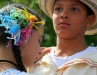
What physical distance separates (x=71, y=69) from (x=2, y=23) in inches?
30.4

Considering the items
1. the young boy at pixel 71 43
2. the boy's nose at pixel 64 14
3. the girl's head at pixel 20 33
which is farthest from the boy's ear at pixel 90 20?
the girl's head at pixel 20 33

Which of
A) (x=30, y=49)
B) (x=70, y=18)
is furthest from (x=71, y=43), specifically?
(x=30, y=49)

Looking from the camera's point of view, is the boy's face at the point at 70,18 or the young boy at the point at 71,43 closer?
the young boy at the point at 71,43

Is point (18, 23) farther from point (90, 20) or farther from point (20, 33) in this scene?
point (90, 20)

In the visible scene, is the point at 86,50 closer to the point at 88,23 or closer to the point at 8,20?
the point at 88,23

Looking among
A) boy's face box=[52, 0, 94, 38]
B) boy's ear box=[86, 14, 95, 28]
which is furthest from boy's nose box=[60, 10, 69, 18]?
boy's ear box=[86, 14, 95, 28]

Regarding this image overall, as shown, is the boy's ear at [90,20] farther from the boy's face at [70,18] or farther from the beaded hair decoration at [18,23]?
the beaded hair decoration at [18,23]

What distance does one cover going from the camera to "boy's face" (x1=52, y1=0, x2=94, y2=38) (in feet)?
10.4

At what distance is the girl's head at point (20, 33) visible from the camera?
261cm

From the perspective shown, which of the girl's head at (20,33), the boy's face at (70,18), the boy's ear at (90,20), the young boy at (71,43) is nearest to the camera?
the girl's head at (20,33)

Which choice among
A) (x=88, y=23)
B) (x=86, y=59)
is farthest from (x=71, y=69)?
(x=88, y=23)

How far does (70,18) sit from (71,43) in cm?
25

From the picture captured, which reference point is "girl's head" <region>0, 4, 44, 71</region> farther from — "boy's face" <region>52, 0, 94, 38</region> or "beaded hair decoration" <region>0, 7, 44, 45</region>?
"boy's face" <region>52, 0, 94, 38</region>

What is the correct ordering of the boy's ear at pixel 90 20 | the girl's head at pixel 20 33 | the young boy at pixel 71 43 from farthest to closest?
the boy's ear at pixel 90 20 → the young boy at pixel 71 43 → the girl's head at pixel 20 33
